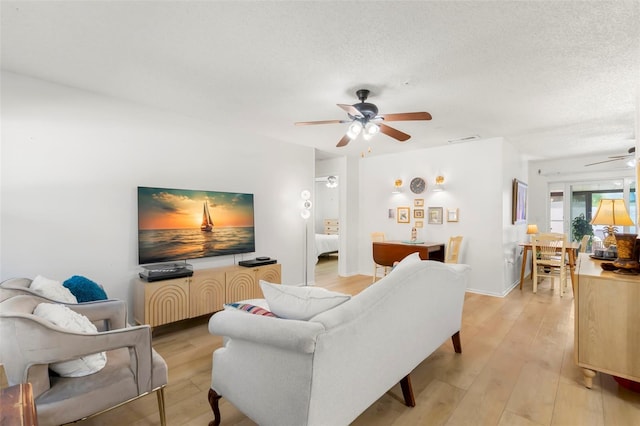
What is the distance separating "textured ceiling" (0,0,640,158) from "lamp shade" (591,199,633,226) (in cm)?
103

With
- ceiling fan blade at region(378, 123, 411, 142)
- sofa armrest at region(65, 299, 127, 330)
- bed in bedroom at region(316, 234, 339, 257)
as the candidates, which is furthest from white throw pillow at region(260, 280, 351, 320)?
bed in bedroom at region(316, 234, 339, 257)

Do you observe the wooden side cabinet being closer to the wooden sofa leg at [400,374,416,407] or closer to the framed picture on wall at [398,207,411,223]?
the wooden sofa leg at [400,374,416,407]

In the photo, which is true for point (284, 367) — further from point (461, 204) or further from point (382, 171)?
point (382, 171)

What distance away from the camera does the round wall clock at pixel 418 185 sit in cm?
528

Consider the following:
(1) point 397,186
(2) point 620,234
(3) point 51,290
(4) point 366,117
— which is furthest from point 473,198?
(3) point 51,290

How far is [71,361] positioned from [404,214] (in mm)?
4939

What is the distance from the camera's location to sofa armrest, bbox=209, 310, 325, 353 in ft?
4.01

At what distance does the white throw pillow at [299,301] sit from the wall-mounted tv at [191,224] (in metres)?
2.18

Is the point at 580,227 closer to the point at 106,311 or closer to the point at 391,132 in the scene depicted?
the point at 391,132

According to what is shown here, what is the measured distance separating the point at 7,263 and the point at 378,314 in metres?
2.94

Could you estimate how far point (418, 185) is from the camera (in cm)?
533

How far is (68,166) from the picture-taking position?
108 inches

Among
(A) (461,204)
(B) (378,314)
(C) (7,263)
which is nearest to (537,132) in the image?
(A) (461,204)

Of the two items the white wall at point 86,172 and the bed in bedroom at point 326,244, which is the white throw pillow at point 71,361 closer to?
the white wall at point 86,172
